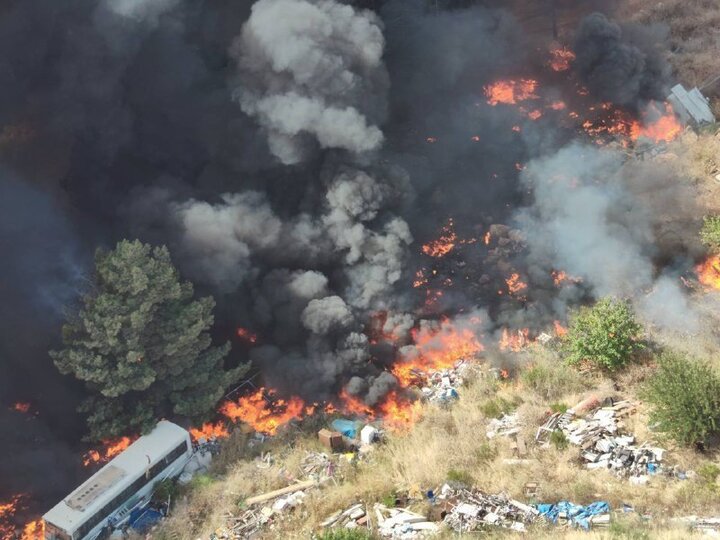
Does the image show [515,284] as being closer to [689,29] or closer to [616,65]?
[616,65]

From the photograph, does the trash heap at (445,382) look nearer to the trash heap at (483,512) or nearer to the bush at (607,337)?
the bush at (607,337)

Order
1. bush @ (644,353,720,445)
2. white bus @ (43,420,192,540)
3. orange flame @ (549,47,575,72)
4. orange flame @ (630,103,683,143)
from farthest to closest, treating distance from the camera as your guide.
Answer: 1. orange flame @ (549,47,575,72)
2. orange flame @ (630,103,683,143)
3. white bus @ (43,420,192,540)
4. bush @ (644,353,720,445)

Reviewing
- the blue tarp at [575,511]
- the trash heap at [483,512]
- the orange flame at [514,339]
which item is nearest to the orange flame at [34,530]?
the trash heap at [483,512]

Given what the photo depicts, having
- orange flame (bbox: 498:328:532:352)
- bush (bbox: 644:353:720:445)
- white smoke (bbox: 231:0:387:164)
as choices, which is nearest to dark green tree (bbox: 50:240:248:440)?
white smoke (bbox: 231:0:387:164)

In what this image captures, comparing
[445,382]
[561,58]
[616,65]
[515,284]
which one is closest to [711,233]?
[515,284]

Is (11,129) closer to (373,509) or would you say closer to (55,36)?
(55,36)

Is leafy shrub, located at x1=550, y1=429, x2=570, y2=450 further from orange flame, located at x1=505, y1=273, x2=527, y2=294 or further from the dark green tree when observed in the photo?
the dark green tree

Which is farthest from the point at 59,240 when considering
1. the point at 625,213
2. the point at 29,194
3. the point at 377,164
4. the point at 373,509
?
the point at 625,213
